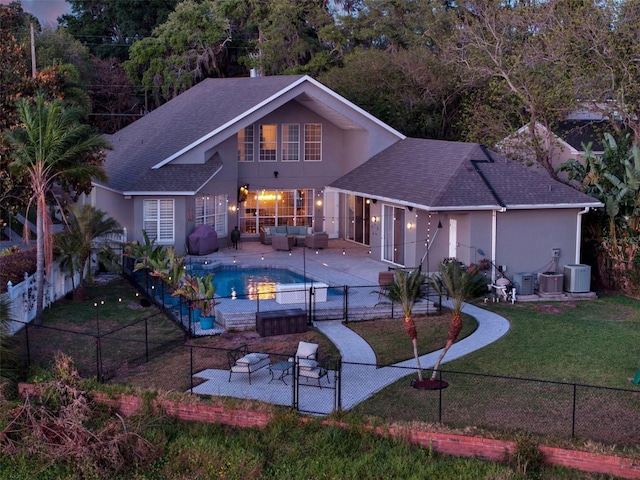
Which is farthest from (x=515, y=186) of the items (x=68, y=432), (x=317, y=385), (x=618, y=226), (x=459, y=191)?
(x=68, y=432)

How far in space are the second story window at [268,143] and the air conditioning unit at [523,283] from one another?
12928mm

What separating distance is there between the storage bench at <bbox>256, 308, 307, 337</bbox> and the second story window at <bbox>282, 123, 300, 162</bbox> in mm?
15043

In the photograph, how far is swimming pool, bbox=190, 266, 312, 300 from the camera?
83.2 ft

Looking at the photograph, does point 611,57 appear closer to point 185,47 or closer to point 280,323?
point 280,323

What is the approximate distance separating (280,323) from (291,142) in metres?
15.6

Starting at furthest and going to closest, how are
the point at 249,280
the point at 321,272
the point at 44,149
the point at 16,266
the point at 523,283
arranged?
the point at 321,272, the point at 249,280, the point at 523,283, the point at 16,266, the point at 44,149

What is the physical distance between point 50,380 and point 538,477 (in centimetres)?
895

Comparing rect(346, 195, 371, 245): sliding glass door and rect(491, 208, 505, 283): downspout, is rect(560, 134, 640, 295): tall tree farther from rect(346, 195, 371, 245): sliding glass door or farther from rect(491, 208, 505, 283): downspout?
rect(346, 195, 371, 245): sliding glass door

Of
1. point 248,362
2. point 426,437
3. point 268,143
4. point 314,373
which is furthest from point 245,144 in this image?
point 426,437

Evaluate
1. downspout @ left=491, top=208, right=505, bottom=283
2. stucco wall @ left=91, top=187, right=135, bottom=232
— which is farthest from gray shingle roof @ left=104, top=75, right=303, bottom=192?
downspout @ left=491, top=208, right=505, bottom=283

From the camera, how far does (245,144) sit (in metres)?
34.3

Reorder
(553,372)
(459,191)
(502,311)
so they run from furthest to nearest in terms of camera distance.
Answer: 1. (459,191)
2. (502,311)
3. (553,372)

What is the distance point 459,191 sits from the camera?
26.1 meters

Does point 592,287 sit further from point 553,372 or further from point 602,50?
point 553,372
